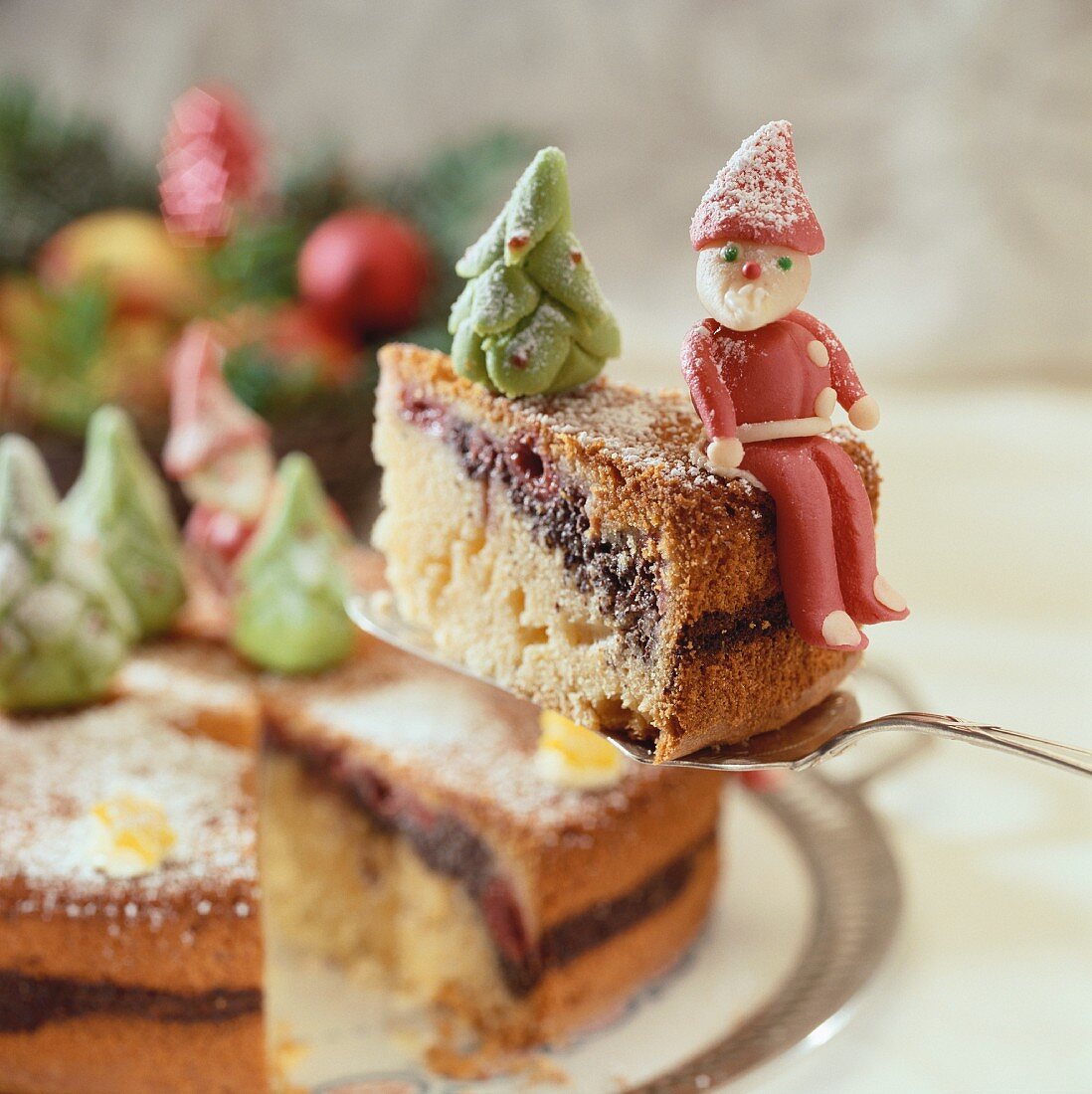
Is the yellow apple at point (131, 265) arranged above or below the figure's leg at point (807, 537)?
above

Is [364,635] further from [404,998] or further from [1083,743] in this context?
[1083,743]

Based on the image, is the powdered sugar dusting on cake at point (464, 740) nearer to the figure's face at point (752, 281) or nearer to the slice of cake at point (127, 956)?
the slice of cake at point (127, 956)

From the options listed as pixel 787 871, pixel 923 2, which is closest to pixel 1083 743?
pixel 787 871

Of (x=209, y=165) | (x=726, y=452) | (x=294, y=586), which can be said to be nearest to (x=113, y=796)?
(x=294, y=586)

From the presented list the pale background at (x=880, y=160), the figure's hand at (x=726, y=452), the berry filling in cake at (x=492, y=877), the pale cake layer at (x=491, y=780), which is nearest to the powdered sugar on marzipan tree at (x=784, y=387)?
the figure's hand at (x=726, y=452)

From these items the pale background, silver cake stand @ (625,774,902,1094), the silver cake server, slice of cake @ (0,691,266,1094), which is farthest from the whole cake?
the pale background

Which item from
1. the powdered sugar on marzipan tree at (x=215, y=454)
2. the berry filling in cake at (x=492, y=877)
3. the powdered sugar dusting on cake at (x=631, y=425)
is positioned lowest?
the berry filling in cake at (x=492, y=877)
